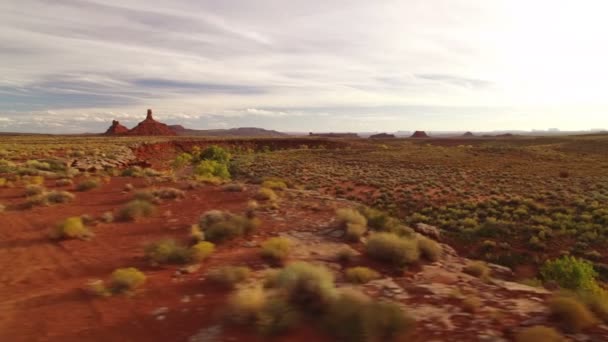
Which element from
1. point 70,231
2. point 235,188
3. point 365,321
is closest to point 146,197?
point 235,188

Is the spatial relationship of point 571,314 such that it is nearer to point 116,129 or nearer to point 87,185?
point 87,185

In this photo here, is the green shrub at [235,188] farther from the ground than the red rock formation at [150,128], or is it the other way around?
the red rock formation at [150,128]

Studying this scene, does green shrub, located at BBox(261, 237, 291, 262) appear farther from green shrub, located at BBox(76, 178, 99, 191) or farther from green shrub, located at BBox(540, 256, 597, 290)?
green shrub, located at BBox(76, 178, 99, 191)

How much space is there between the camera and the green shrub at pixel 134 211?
12.3 m

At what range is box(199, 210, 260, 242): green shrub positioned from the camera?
10117mm

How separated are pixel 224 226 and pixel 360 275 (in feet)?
14.5

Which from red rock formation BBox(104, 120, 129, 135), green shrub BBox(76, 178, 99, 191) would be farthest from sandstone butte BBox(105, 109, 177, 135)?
green shrub BBox(76, 178, 99, 191)

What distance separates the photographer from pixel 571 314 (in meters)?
5.33

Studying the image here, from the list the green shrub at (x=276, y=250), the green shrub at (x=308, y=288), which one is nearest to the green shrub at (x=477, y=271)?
the green shrub at (x=308, y=288)

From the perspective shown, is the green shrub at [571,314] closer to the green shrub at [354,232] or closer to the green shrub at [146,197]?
the green shrub at [354,232]

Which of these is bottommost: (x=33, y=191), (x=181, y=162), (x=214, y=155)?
(x=181, y=162)

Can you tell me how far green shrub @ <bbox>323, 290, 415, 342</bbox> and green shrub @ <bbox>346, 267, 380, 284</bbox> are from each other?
163 cm

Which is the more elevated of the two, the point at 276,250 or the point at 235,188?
the point at 235,188

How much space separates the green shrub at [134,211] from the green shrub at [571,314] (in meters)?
11.3
